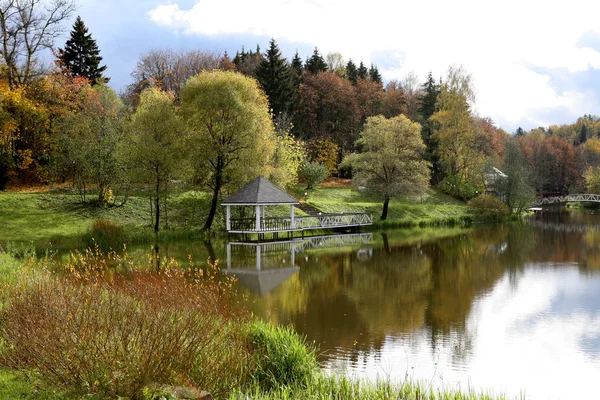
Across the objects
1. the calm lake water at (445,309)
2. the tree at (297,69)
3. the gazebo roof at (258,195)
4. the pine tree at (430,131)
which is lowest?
the calm lake water at (445,309)

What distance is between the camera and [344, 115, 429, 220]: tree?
3622 centimetres

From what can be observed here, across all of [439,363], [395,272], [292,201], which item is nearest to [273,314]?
[439,363]

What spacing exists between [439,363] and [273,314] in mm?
4064

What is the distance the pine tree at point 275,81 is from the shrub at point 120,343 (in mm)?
39524

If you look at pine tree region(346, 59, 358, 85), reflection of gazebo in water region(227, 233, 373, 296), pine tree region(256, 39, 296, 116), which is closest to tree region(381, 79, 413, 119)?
pine tree region(346, 59, 358, 85)

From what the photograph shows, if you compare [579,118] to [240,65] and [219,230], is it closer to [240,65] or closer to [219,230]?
[240,65]

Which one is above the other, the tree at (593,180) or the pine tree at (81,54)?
the pine tree at (81,54)

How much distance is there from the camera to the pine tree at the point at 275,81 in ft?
151

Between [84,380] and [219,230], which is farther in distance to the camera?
[219,230]

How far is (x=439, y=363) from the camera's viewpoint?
28.9 feet

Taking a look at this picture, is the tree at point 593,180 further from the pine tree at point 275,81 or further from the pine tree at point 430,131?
the pine tree at point 275,81

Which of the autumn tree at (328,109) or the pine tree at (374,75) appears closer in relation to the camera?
the autumn tree at (328,109)

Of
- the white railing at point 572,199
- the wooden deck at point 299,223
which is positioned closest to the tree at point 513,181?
the wooden deck at point 299,223

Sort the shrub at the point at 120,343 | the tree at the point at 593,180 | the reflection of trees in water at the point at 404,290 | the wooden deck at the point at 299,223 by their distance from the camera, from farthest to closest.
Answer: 1. the tree at the point at 593,180
2. the wooden deck at the point at 299,223
3. the reflection of trees in water at the point at 404,290
4. the shrub at the point at 120,343
